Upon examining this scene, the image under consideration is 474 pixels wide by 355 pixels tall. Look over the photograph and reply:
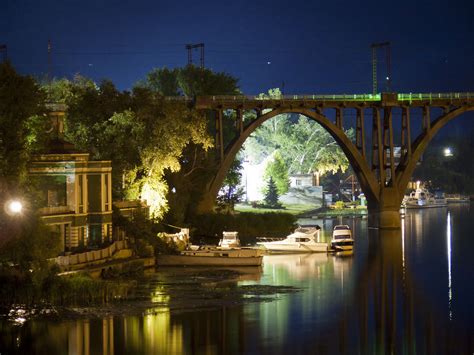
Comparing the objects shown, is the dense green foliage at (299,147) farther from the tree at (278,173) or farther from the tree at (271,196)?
the tree at (271,196)

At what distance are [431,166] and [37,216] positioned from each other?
135516 millimetres

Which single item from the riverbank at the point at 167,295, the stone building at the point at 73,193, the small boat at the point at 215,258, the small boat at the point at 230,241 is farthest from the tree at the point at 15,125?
the small boat at the point at 230,241

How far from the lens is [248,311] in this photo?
150 feet

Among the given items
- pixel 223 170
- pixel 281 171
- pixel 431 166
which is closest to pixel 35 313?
pixel 223 170

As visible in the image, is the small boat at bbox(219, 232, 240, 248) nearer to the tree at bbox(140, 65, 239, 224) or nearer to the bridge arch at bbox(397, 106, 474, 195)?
the tree at bbox(140, 65, 239, 224)

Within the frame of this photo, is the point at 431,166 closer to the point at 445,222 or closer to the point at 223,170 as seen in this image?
the point at 445,222

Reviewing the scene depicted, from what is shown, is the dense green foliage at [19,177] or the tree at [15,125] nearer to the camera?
the dense green foliage at [19,177]

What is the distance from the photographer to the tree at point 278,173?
429 feet

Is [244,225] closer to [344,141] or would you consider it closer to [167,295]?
[344,141]

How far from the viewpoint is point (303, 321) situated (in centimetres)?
4378

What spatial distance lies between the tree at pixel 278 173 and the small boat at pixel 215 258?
67237 millimetres

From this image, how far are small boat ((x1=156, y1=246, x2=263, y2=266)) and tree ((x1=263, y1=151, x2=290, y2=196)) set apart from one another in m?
67.2

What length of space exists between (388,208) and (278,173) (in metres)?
42.3

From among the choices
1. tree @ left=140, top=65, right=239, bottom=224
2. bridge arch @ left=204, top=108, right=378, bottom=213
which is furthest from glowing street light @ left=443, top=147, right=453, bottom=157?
bridge arch @ left=204, top=108, right=378, bottom=213
